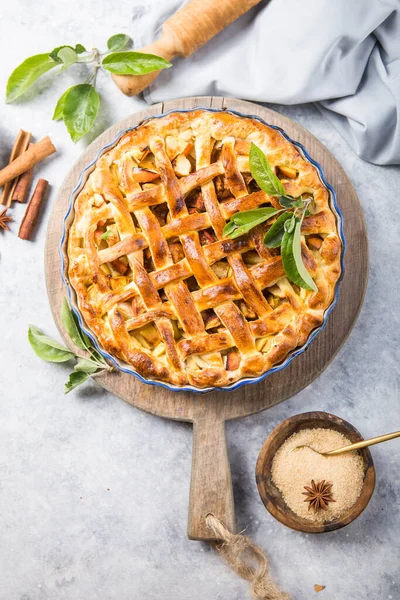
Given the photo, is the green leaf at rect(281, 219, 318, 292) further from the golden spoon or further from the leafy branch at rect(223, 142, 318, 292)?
the golden spoon

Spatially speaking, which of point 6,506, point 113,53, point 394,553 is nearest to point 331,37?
point 113,53

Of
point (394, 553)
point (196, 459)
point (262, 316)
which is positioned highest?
point (262, 316)

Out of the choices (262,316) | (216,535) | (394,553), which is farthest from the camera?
(394,553)

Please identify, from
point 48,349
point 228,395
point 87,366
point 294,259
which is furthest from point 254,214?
point 48,349

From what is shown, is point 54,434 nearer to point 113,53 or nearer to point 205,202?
point 205,202

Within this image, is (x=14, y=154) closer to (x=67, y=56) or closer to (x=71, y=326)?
(x=67, y=56)

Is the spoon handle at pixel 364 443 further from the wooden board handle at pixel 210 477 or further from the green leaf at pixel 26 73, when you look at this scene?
the green leaf at pixel 26 73
